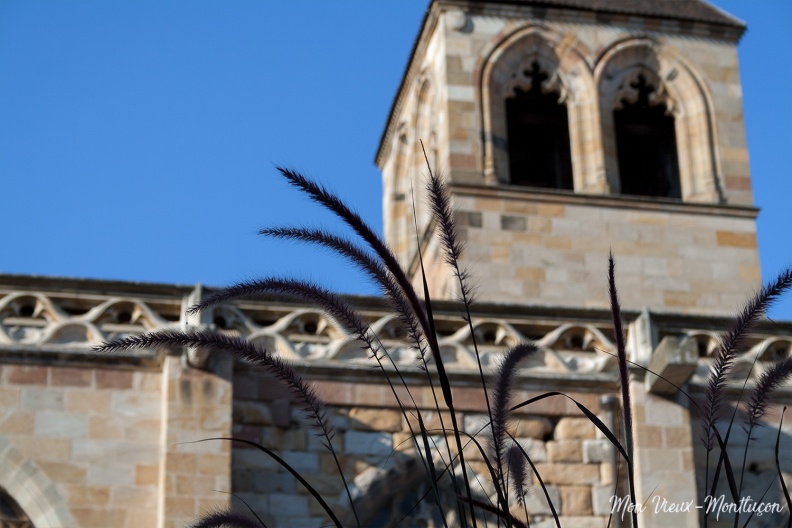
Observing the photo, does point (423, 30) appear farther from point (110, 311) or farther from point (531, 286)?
point (110, 311)

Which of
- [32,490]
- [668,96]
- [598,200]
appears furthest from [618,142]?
[32,490]

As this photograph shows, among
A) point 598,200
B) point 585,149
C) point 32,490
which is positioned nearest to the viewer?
point 32,490

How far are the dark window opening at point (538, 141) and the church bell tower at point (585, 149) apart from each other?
2 centimetres

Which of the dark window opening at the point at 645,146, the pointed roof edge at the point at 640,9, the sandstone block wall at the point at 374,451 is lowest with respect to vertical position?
the sandstone block wall at the point at 374,451

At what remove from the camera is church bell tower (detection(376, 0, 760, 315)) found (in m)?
17.2

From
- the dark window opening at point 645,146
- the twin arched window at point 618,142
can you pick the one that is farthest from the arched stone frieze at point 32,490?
the dark window opening at point 645,146

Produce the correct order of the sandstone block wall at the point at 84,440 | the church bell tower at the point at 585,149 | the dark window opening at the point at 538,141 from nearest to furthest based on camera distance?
the sandstone block wall at the point at 84,440 → the church bell tower at the point at 585,149 → the dark window opening at the point at 538,141

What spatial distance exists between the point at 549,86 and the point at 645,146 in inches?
59.9

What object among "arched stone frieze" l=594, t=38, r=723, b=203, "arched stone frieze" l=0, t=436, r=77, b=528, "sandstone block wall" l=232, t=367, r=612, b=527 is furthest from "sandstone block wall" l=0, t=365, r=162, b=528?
"arched stone frieze" l=594, t=38, r=723, b=203

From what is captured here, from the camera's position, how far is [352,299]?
1186cm

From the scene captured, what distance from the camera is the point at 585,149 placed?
18.3 meters

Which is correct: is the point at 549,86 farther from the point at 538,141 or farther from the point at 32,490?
the point at 32,490

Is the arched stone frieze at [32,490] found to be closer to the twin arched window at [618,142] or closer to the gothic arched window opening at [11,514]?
the gothic arched window opening at [11,514]

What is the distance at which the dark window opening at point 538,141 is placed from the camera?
756 inches
